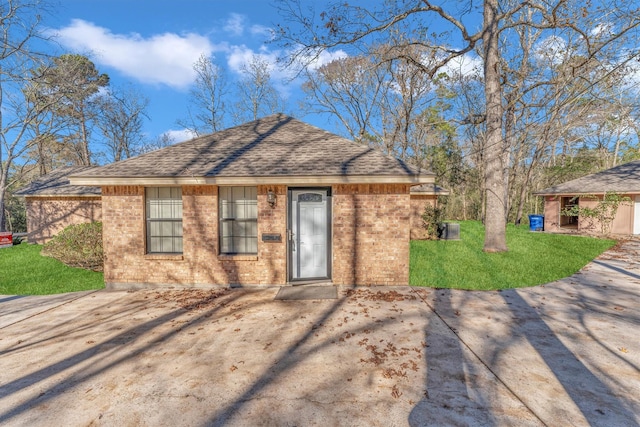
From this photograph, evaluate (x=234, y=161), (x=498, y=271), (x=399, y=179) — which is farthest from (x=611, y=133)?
(x=234, y=161)

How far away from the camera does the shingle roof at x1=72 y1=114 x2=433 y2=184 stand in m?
6.64

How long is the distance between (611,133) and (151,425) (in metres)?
42.2

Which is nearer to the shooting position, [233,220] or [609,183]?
[233,220]

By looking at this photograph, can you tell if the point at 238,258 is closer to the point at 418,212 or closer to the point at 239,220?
the point at 239,220

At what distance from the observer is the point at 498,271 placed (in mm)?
8320

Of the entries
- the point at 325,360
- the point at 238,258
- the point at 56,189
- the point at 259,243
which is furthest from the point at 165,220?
the point at 56,189

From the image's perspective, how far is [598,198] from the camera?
1669 centimetres

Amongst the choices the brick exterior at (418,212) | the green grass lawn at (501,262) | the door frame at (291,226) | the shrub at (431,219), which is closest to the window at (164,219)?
the door frame at (291,226)

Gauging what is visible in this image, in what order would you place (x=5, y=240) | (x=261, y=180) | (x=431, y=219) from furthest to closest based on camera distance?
(x=431, y=219), (x=5, y=240), (x=261, y=180)

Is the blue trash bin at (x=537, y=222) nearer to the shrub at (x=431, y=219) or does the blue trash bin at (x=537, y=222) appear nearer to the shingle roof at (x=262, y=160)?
the shrub at (x=431, y=219)

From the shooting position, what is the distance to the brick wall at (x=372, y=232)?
680 centimetres

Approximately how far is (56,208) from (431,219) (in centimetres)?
1928

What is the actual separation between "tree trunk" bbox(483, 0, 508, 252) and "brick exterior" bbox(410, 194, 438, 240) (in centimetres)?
383

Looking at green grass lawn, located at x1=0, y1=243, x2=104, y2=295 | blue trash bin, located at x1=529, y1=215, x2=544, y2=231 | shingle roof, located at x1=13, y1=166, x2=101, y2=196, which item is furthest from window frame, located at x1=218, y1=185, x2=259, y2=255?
blue trash bin, located at x1=529, y1=215, x2=544, y2=231
